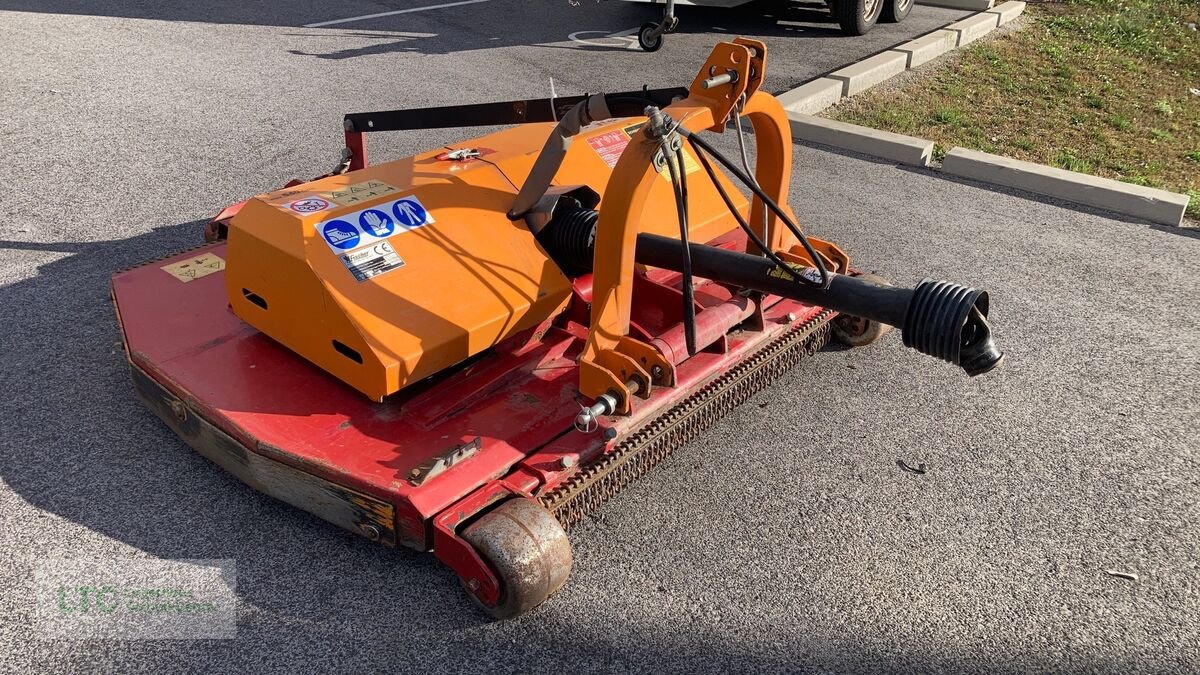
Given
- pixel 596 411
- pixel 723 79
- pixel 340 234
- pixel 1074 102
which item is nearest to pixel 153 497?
pixel 340 234

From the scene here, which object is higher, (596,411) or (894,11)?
(596,411)

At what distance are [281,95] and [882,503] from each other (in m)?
5.77

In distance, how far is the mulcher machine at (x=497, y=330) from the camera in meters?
2.68

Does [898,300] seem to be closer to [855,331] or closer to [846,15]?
[855,331]

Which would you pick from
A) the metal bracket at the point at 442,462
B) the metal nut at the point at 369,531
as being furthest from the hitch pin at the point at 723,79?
the metal nut at the point at 369,531

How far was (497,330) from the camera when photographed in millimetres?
3115

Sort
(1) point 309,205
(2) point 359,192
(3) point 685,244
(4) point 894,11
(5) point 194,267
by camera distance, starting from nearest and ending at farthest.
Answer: (3) point 685,244 → (1) point 309,205 → (2) point 359,192 → (5) point 194,267 → (4) point 894,11

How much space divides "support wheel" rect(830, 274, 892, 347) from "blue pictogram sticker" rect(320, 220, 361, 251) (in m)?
2.07

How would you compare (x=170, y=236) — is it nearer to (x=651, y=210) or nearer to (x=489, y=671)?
(x=651, y=210)

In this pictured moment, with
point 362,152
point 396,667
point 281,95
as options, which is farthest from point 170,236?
point 396,667

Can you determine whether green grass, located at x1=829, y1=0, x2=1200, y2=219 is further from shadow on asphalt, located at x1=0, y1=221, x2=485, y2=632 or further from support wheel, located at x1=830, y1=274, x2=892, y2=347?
shadow on asphalt, located at x1=0, y1=221, x2=485, y2=632

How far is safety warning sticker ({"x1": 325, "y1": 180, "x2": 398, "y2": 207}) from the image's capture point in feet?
10.4

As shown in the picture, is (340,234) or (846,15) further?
(846,15)

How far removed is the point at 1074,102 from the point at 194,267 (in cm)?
709
